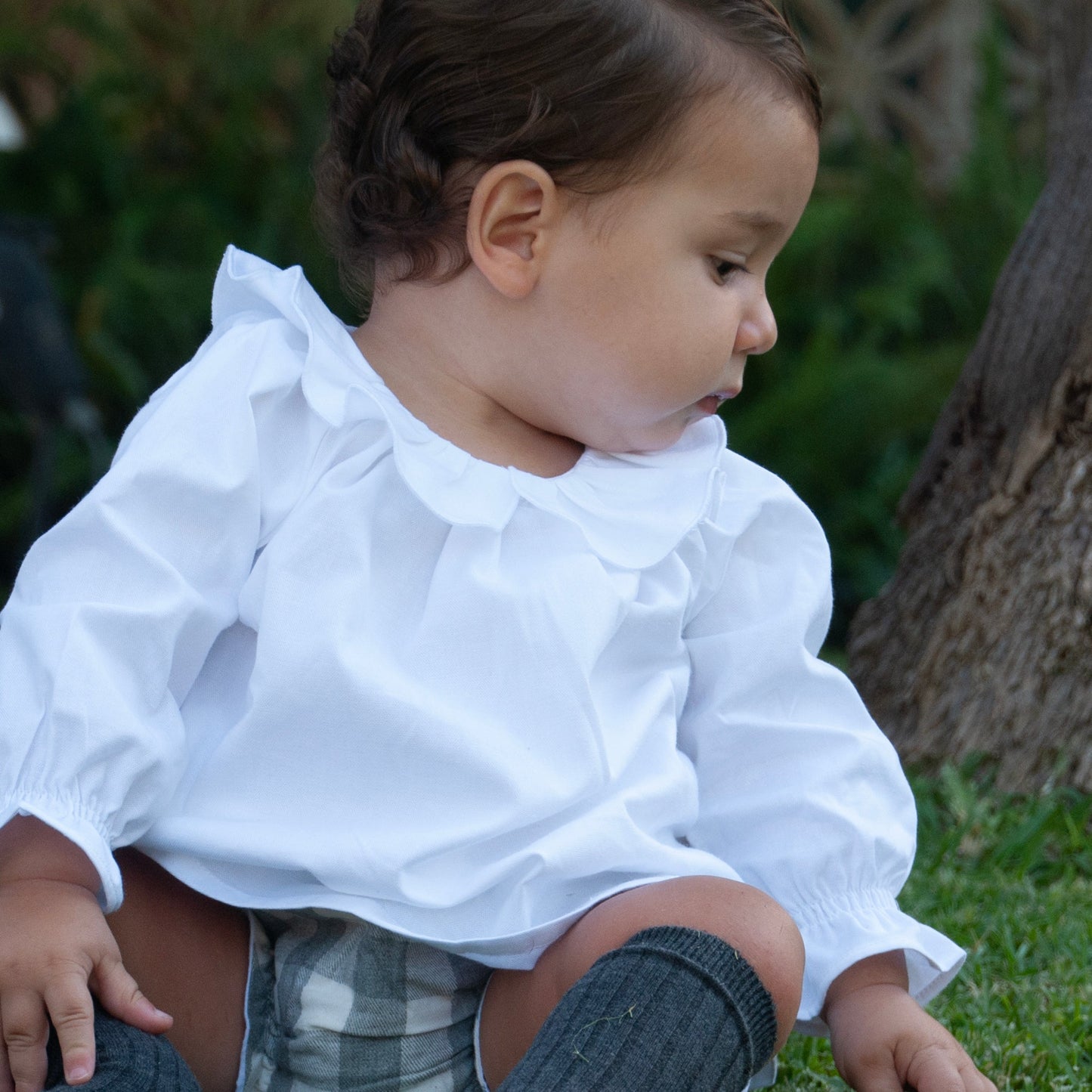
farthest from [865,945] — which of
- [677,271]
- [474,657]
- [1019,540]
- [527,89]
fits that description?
[1019,540]

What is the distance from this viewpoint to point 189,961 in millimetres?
1521

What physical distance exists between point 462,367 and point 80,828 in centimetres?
66

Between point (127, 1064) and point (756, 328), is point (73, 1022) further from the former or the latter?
point (756, 328)

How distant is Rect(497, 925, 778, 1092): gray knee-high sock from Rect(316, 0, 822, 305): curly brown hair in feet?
2.65

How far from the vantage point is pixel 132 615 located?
1452 mm

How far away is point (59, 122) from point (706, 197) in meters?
4.27

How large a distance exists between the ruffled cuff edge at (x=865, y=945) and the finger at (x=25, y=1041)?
0.78 m

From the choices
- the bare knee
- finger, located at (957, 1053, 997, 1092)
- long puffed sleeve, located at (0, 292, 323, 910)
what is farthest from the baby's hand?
long puffed sleeve, located at (0, 292, 323, 910)

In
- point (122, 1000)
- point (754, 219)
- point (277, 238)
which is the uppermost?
point (754, 219)

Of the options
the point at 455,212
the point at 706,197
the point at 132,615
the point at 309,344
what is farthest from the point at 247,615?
the point at 706,197

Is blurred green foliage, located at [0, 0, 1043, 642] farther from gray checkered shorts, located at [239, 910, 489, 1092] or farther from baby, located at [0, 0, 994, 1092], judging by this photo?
gray checkered shorts, located at [239, 910, 489, 1092]

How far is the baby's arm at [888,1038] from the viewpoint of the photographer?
1456 millimetres

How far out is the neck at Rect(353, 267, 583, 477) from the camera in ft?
5.49

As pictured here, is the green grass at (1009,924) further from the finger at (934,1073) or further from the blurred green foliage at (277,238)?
the blurred green foliage at (277,238)
